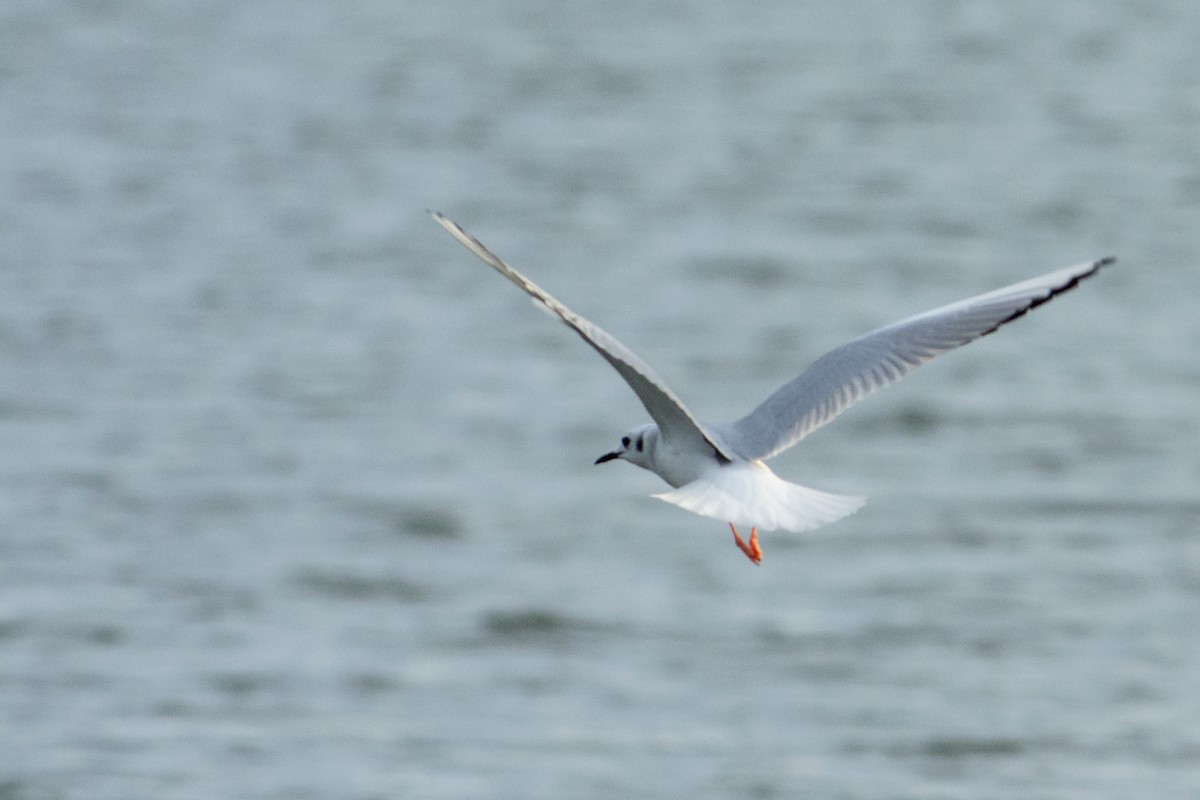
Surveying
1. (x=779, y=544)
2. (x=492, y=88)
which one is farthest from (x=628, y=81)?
(x=779, y=544)

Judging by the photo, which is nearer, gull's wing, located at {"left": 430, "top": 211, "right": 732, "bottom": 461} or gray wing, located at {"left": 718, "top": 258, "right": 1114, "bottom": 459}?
gull's wing, located at {"left": 430, "top": 211, "right": 732, "bottom": 461}

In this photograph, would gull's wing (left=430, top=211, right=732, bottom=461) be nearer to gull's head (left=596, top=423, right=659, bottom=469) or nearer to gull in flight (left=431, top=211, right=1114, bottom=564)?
gull in flight (left=431, top=211, right=1114, bottom=564)

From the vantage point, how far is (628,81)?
25.5 metres

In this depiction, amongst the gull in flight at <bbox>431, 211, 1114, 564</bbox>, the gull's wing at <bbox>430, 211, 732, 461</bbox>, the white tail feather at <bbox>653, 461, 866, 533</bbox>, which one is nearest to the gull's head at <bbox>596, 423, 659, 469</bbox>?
the gull in flight at <bbox>431, 211, 1114, 564</bbox>

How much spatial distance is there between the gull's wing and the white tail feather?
0.07 metres

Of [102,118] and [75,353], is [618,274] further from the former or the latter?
[102,118]

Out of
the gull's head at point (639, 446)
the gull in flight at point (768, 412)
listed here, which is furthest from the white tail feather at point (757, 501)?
the gull's head at point (639, 446)

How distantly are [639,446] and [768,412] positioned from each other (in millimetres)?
379

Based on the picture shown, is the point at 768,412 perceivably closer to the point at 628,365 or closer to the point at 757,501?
the point at 757,501

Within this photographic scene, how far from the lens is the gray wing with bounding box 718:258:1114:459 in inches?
235

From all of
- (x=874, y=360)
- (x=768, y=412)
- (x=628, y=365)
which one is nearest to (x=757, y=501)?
(x=628, y=365)

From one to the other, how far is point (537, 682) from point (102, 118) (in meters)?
13.5

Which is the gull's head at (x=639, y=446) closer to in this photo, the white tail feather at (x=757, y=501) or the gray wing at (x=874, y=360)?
the gray wing at (x=874, y=360)

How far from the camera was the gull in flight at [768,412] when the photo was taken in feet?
17.0
